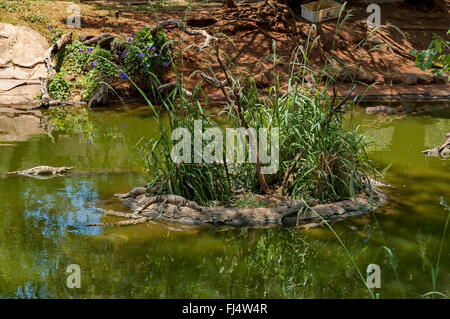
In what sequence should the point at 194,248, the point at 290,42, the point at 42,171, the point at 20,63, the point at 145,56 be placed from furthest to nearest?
the point at 290,42 → the point at 20,63 → the point at 145,56 → the point at 42,171 → the point at 194,248

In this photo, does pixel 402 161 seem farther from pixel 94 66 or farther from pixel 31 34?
pixel 31 34

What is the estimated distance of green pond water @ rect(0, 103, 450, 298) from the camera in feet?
16.6

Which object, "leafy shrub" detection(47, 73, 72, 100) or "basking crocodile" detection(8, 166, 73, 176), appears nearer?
"basking crocodile" detection(8, 166, 73, 176)

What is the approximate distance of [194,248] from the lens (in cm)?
578

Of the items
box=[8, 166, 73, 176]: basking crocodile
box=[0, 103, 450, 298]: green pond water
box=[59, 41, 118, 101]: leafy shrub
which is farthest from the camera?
box=[59, 41, 118, 101]: leafy shrub

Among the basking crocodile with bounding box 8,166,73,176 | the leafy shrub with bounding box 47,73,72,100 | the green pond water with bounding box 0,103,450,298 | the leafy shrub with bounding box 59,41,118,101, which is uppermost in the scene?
the leafy shrub with bounding box 59,41,118,101

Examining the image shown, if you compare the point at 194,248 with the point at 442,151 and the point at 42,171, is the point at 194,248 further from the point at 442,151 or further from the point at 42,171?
the point at 442,151

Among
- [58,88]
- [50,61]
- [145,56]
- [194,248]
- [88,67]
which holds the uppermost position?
[145,56]

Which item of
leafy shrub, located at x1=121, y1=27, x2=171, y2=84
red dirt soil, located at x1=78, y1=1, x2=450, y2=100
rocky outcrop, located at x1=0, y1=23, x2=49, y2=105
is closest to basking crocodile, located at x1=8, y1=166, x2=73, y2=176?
rocky outcrop, located at x1=0, y1=23, x2=49, y2=105

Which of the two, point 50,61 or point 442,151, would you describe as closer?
point 442,151

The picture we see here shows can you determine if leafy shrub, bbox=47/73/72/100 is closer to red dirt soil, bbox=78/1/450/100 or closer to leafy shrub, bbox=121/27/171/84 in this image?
leafy shrub, bbox=121/27/171/84

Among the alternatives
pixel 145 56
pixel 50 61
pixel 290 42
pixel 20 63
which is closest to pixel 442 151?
pixel 145 56

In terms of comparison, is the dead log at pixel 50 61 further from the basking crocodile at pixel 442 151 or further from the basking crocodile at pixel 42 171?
the basking crocodile at pixel 442 151

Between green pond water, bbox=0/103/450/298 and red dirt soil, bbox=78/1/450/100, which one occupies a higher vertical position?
red dirt soil, bbox=78/1/450/100
